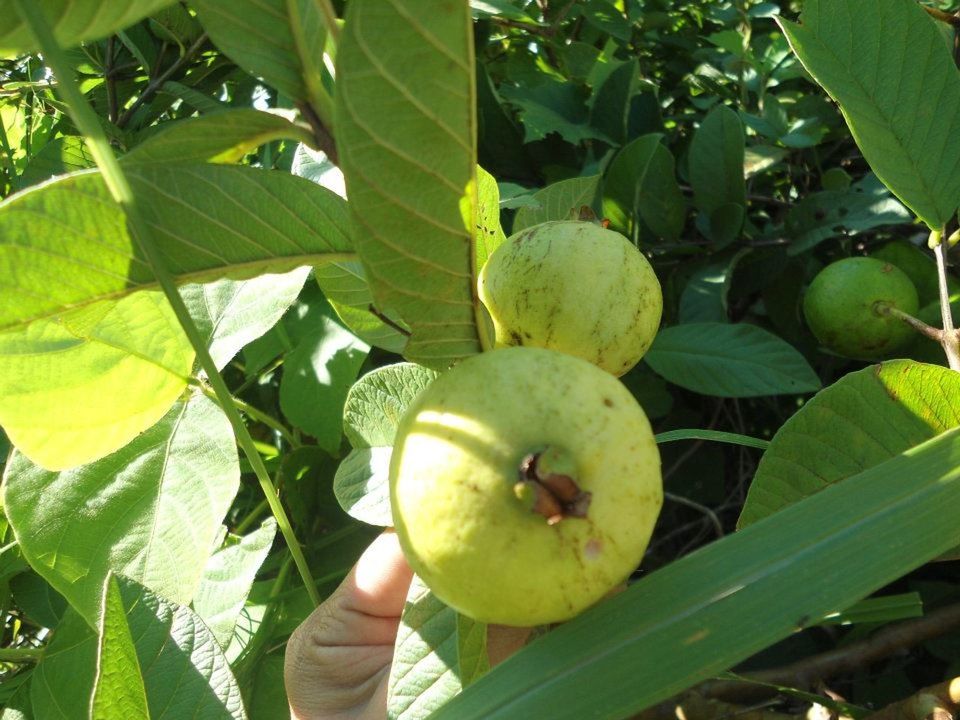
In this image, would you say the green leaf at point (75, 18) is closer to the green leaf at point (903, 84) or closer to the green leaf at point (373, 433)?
the green leaf at point (373, 433)

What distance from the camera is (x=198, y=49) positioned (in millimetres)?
1827

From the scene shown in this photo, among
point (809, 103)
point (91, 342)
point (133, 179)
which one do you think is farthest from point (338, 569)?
point (809, 103)

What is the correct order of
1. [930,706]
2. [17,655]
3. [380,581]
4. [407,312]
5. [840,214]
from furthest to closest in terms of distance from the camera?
1. [840,214]
2. [17,655]
3. [380,581]
4. [930,706]
5. [407,312]

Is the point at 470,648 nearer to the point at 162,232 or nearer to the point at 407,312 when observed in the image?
the point at 407,312

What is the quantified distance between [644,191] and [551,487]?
1.19 metres

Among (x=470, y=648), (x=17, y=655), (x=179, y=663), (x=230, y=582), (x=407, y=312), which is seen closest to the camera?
(x=407, y=312)

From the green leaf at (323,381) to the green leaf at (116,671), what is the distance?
A: 0.64 metres

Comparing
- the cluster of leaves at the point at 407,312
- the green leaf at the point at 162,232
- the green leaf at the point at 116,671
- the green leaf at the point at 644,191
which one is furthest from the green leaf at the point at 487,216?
the green leaf at the point at 644,191

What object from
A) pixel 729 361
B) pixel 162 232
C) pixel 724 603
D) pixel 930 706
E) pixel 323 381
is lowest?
pixel 930 706

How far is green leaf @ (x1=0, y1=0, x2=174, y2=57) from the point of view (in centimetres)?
52

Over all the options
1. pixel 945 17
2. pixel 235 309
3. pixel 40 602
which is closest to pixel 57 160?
pixel 235 309

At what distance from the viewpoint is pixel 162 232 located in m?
0.60

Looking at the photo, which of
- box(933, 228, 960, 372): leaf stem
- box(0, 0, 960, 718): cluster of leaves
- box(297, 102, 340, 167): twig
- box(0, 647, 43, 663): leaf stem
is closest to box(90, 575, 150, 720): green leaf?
box(0, 0, 960, 718): cluster of leaves

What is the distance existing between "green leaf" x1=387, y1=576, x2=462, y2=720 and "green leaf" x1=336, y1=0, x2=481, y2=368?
30 centimetres
